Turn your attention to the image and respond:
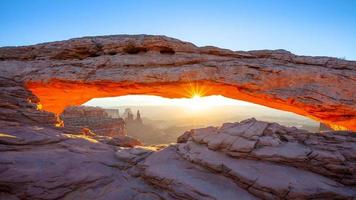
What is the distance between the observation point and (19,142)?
11.5 metres

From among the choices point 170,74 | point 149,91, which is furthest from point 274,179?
point 149,91

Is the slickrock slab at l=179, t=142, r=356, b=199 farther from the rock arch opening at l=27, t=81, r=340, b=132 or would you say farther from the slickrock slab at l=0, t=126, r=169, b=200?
the rock arch opening at l=27, t=81, r=340, b=132

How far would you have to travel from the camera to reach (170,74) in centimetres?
1566

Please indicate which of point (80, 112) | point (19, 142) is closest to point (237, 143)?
point (19, 142)

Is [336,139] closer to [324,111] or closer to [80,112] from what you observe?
[324,111]

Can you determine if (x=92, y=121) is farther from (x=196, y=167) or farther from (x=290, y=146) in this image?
(x=290, y=146)

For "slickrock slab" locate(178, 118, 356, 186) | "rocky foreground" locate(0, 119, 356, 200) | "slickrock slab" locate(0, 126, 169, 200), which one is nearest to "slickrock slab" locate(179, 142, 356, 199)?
"rocky foreground" locate(0, 119, 356, 200)

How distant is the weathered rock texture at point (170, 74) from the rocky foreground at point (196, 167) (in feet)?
10.7

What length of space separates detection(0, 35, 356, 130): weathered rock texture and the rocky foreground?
326 centimetres

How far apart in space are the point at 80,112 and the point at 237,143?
1475 inches

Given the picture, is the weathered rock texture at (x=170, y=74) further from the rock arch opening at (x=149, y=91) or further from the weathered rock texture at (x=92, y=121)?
the weathered rock texture at (x=92, y=121)

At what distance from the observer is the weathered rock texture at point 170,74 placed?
14.7m

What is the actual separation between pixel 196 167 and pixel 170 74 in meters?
6.73

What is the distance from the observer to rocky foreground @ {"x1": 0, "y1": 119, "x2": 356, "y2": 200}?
960 cm
